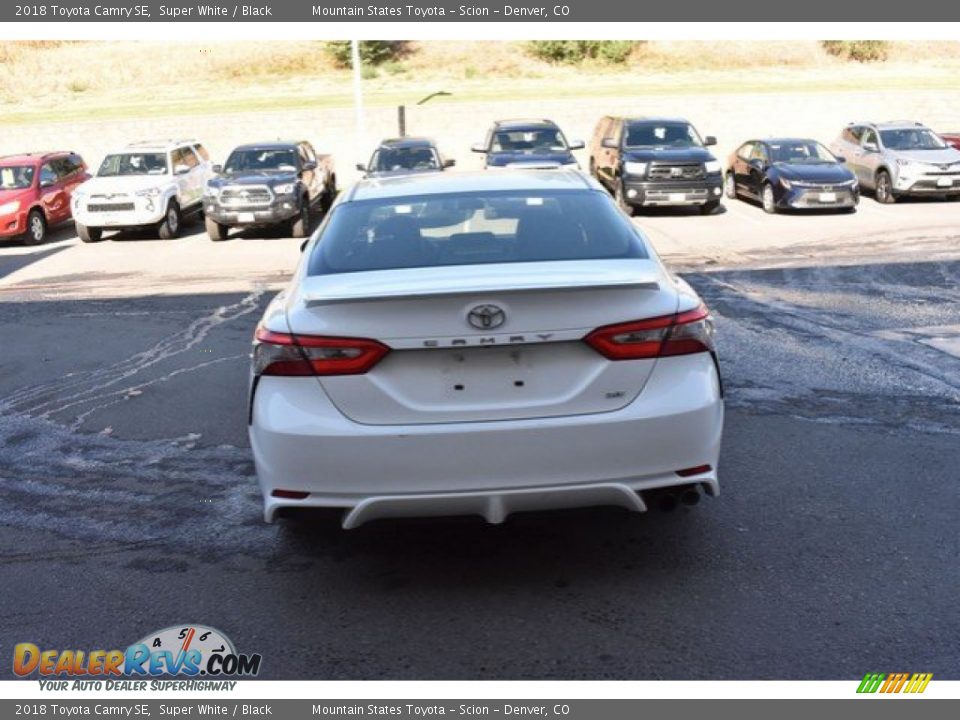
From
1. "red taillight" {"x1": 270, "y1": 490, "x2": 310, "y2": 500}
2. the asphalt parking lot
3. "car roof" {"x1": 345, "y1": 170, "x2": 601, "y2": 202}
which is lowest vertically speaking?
the asphalt parking lot

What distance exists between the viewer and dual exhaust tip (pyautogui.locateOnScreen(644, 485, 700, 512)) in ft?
13.8

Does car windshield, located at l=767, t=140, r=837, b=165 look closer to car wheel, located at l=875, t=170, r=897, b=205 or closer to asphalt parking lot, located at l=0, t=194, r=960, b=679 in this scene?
car wheel, located at l=875, t=170, r=897, b=205

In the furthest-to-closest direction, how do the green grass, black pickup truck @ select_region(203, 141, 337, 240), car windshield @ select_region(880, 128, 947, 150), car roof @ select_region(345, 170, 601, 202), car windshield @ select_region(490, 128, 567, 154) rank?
the green grass → car windshield @ select_region(880, 128, 947, 150) → car windshield @ select_region(490, 128, 567, 154) → black pickup truck @ select_region(203, 141, 337, 240) → car roof @ select_region(345, 170, 601, 202)

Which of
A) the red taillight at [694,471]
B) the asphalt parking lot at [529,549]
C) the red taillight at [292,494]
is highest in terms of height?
the red taillight at [694,471]

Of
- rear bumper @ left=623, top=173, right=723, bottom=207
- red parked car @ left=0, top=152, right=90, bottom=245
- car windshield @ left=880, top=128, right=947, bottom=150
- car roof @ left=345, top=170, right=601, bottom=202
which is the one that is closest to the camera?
car roof @ left=345, top=170, right=601, bottom=202

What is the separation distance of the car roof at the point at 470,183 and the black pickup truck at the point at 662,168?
1513 centimetres

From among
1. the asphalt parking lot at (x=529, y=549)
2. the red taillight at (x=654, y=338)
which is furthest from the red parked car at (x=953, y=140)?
the red taillight at (x=654, y=338)

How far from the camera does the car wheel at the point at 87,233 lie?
20.3 m

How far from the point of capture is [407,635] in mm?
4047

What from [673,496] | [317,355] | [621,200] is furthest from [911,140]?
[317,355]

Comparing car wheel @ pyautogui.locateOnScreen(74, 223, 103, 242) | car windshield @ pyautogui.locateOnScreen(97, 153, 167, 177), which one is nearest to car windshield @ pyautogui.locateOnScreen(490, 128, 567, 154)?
car windshield @ pyautogui.locateOnScreen(97, 153, 167, 177)

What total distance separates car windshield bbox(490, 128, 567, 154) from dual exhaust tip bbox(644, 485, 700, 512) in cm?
1859

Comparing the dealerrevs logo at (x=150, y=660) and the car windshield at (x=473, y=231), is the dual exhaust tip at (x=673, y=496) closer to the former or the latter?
the car windshield at (x=473, y=231)

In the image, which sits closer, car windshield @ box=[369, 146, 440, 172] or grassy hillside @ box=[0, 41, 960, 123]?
car windshield @ box=[369, 146, 440, 172]
